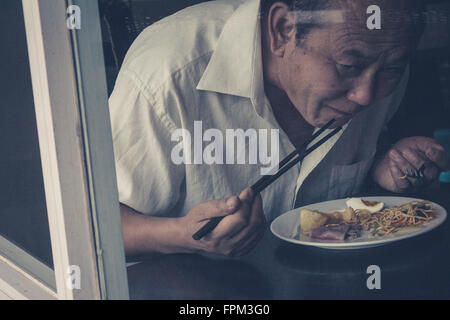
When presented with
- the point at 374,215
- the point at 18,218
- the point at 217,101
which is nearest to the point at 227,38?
the point at 217,101

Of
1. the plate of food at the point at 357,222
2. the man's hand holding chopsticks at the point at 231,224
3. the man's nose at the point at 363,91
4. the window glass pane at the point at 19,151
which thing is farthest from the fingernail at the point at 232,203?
the window glass pane at the point at 19,151

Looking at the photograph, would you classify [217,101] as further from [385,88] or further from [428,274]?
[428,274]

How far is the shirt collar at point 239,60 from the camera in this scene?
1.20 meters

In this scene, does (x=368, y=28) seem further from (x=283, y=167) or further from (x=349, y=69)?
(x=283, y=167)

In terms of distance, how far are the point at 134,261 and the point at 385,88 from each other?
2.18 feet

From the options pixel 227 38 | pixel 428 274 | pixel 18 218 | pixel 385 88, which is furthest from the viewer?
pixel 18 218

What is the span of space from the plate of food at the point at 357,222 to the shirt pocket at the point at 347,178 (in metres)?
0.02

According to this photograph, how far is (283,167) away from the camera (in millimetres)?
1202

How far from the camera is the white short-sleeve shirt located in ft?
3.89

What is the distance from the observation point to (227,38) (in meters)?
1.23

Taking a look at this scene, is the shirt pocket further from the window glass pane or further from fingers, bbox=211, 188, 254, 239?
the window glass pane

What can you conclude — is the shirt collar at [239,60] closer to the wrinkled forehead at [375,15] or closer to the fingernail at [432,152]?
the wrinkled forehead at [375,15]

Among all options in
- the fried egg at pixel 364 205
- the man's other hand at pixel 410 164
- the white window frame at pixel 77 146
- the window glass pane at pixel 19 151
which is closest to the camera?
the white window frame at pixel 77 146

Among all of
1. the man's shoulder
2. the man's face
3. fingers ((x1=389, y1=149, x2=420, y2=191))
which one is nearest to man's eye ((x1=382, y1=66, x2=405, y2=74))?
the man's face
